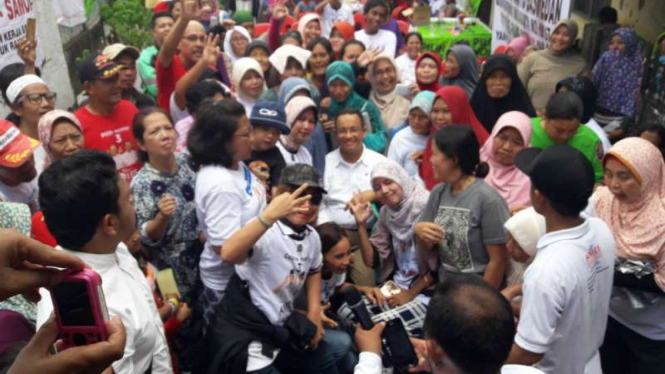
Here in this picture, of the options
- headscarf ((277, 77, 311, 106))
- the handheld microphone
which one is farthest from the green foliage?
the handheld microphone

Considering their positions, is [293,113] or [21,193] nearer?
[21,193]

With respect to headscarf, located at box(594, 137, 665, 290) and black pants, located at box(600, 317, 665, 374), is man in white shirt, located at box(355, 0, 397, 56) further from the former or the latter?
black pants, located at box(600, 317, 665, 374)

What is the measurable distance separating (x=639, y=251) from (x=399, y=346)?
1415mm

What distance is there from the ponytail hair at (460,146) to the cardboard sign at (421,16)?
6.53 metres

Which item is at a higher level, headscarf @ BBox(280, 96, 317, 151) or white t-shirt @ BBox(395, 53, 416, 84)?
headscarf @ BBox(280, 96, 317, 151)

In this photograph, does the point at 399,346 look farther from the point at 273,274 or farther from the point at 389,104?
the point at 389,104

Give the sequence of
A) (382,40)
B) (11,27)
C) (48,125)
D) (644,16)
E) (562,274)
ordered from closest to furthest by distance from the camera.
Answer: (562,274)
(48,125)
(11,27)
(644,16)
(382,40)

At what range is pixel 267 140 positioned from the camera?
423cm

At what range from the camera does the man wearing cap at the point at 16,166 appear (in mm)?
3270

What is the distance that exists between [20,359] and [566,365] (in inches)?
83.5

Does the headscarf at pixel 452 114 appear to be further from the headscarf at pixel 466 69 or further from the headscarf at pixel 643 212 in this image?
the headscarf at pixel 643 212

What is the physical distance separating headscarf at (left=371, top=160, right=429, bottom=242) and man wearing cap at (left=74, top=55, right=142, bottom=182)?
5.86 ft

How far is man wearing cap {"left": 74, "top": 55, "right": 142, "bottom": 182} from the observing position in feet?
13.5

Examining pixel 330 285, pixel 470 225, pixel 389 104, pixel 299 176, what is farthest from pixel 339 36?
pixel 470 225
